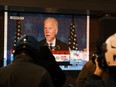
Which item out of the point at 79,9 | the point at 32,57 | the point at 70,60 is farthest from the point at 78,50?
the point at 32,57

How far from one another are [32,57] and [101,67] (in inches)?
27.9

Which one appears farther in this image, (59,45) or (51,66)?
(59,45)

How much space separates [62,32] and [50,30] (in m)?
0.20

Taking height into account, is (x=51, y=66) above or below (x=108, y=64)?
below

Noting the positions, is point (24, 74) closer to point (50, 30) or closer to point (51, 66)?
point (51, 66)

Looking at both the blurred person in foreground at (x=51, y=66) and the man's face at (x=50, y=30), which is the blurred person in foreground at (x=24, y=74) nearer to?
the blurred person in foreground at (x=51, y=66)

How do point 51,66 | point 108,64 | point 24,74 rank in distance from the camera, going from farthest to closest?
point 51,66 < point 24,74 < point 108,64

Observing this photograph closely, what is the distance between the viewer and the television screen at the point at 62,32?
4676mm

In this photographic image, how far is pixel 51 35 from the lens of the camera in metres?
4.80

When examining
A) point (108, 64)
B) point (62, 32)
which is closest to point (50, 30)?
point (62, 32)

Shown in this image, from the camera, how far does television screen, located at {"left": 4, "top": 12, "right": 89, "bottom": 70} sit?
4676mm

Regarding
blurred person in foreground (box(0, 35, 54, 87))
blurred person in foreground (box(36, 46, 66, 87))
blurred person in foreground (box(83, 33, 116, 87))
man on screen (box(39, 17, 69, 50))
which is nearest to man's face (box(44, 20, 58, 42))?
man on screen (box(39, 17, 69, 50))

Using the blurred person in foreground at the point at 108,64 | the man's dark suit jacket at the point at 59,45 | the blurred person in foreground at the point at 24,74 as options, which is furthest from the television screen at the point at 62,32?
the blurred person in foreground at the point at 108,64

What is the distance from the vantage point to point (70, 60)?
15.9 feet
